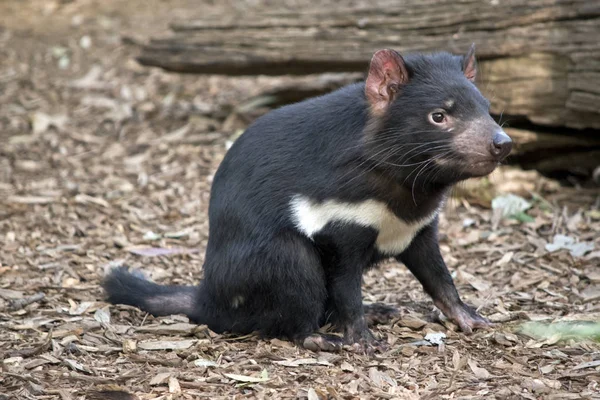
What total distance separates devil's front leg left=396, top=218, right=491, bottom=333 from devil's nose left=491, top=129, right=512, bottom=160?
0.62 meters

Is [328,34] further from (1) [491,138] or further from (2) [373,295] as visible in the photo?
(1) [491,138]

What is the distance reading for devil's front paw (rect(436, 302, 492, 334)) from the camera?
12.9ft

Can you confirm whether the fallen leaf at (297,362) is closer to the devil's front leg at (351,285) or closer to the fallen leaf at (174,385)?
the devil's front leg at (351,285)

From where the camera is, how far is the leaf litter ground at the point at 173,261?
338 cm

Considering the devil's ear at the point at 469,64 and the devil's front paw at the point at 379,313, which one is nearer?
the devil's ear at the point at 469,64

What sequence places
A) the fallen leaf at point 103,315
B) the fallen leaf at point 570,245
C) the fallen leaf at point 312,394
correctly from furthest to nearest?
the fallen leaf at point 570,245 < the fallen leaf at point 103,315 < the fallen leaf at point 312,394

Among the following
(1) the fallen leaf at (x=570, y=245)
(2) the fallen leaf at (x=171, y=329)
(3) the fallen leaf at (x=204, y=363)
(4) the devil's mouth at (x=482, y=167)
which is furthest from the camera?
(1) the fallen leaf at (x=570, y=245)

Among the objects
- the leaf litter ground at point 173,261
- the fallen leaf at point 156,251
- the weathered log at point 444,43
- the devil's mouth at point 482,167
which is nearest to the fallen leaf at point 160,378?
the leaf litter ground at point 173,261

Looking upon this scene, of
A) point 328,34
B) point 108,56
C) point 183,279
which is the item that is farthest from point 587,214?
point 108,56

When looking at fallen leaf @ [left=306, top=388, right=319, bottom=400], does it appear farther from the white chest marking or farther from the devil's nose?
the devil's nose

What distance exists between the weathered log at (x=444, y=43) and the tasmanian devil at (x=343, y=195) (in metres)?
1.78

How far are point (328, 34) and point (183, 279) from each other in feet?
7.62

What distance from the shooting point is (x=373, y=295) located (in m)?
4.55

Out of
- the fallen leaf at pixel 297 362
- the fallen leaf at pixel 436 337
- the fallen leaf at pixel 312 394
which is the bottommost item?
the fallen leaf at pixel 436 337
